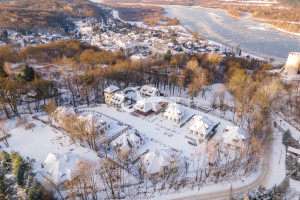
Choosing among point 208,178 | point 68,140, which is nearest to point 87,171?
point 68,140

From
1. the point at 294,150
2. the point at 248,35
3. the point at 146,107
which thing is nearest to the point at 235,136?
the point at 294,150

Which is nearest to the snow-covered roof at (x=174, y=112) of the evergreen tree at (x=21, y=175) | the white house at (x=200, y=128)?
the white house at (x=200, y=128)

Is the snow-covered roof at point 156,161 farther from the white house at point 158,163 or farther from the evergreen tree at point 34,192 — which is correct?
the evergreen tree at point 34,192

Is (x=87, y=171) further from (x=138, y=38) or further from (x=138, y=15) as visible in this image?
(x=138, y=15)

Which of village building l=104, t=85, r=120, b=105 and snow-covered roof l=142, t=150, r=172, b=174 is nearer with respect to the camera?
snow-covered roof l=142, t=150, r=172, b=174

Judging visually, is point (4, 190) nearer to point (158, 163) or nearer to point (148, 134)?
point (158, 163)

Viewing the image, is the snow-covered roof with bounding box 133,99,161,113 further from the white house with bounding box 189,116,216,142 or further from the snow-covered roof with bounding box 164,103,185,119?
the white house with bounding box 189,116,216,142

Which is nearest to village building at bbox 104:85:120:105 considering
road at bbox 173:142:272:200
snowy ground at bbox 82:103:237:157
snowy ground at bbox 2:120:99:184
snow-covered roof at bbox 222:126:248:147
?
snowy ground at bbox 82:103:237:157
